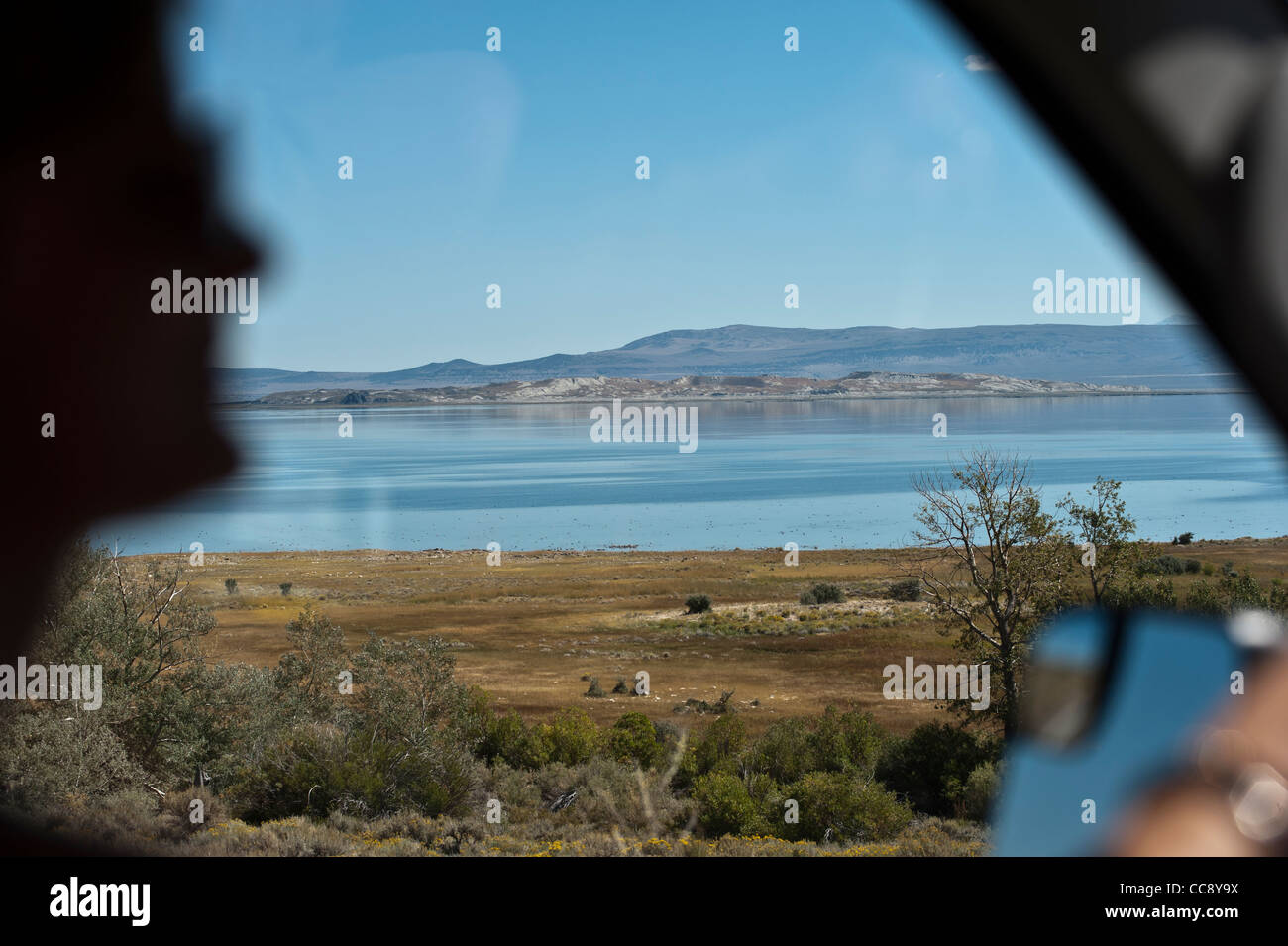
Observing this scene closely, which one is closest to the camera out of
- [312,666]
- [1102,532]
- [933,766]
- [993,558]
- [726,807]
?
Result: [726,807]

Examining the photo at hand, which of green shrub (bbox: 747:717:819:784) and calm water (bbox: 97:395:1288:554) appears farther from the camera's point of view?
green shrub (bbox: 747:717:819:784)

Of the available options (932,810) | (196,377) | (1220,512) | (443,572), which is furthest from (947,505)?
(443,572)

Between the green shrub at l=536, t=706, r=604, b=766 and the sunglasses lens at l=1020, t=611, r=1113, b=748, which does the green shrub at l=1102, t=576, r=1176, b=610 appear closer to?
the green shrub at l=536, t=706, r=604, b=766

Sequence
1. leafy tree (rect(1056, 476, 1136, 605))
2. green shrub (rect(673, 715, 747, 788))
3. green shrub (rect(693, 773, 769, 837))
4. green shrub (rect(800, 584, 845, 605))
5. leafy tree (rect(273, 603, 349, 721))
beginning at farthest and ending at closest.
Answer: green shrub (rect(800, 584, 845, 605)) → green shrub (rect(673, 715, 747, 788)) → leafy tree (rect(273, 603, 349, 721)) → leafy tree (rect(1056, 476, 1136, 605)) → green shrub (rect(693, 773, 769, 837))

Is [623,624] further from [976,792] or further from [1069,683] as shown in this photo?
[1069,683]

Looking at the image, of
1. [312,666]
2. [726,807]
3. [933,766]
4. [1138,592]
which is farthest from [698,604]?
[1138,592]

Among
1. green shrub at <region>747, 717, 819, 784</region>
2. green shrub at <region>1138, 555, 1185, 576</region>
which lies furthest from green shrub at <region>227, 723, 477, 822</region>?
green shrub at <region>1138, 555, 1185, 576</region>

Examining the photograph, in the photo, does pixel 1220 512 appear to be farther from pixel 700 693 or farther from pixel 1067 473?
pixel 700 693
